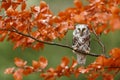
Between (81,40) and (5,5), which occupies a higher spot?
(5,5)

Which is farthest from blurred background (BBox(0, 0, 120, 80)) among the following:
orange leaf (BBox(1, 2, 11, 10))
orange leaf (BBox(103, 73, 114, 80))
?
orange leaf (BBox(103, 73, 114, 80))

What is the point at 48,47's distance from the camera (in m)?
4.10

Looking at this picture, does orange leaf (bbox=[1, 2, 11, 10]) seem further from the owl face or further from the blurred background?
the blurred background

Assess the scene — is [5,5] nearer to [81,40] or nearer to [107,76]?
[81,40]

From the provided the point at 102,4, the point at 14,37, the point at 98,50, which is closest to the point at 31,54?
the point at 98,50

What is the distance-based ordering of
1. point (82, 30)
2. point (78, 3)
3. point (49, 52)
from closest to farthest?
point (78, 3) < point (82, 30) < point (49, 52)

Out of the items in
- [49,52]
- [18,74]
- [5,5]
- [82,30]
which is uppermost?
[5,5]

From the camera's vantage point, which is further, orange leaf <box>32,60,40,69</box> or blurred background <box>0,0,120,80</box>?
blurred background <box>0,0,120,80</box>

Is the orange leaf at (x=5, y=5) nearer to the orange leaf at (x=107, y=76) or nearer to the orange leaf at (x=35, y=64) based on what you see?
the orange leaf at (x=35, y=64)

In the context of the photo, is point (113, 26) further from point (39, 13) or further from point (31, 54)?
point (31, 54)

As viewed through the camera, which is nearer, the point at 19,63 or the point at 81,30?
the point at 19,63

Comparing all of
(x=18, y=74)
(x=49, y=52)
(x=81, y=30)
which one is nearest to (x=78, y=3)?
(x=81, y=30)

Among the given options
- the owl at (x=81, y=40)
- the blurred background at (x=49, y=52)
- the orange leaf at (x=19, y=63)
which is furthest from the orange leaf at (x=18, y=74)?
the blurred background at (x=49, y=52)

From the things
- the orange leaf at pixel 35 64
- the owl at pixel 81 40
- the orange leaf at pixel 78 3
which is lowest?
the orange leaf at pixel 35 64
